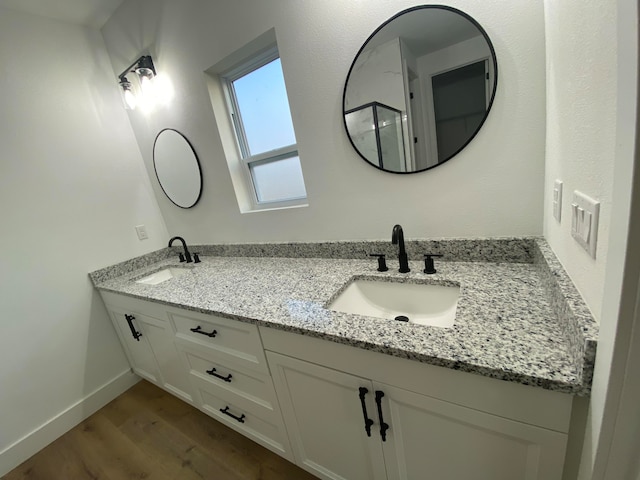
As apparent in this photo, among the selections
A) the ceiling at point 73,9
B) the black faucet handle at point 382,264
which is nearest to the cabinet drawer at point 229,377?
the black faucet handle at point 382,264

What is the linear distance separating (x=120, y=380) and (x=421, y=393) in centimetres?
231

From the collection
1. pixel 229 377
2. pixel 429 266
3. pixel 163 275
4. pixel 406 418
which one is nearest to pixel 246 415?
pixel 229 377

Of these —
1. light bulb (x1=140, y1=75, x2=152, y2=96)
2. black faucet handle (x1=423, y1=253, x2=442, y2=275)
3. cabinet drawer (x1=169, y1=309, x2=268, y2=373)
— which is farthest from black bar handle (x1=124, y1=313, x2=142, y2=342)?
black faucet handle (x1=423, y1=253, x2=442, y2=275)

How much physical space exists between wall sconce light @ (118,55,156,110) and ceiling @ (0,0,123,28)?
1.11 ft

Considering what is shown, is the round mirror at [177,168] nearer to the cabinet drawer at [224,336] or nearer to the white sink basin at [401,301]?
the cabinet drawer at [224,336]

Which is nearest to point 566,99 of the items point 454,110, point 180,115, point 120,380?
point 454,110

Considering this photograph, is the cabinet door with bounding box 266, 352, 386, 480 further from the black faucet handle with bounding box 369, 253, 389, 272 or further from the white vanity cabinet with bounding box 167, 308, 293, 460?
the black faucet handle with bounding box 369, 253, 389, 272

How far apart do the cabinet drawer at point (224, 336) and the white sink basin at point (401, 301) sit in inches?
14.0

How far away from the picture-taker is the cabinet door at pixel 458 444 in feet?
1.95

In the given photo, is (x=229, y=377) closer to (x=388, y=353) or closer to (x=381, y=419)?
(x=381, y=419)

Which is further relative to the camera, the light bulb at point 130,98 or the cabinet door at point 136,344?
the light bulb at point 130,98

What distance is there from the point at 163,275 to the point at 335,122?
68.0 inches

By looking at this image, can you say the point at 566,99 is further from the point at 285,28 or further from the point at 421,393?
the point at 285,28

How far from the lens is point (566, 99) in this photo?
63 centimetres
